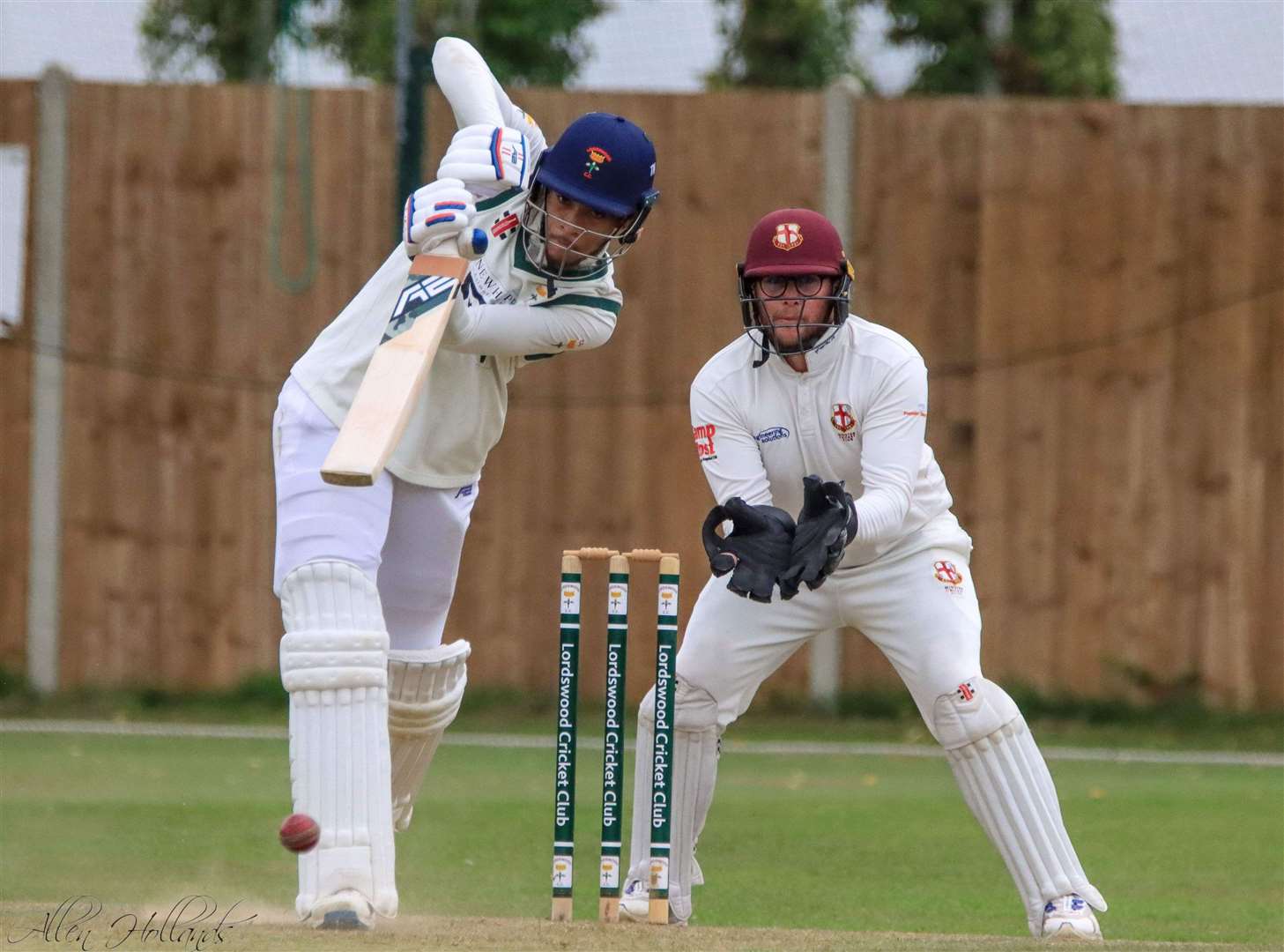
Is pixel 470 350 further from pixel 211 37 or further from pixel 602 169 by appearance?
pixel 211 37

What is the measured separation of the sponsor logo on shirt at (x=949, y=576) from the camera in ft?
15.3

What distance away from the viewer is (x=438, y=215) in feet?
13.6

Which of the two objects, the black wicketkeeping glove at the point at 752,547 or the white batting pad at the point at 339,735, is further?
the black wicketkeeping glove at the point at 752,547

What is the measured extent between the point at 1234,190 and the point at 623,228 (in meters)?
5.25

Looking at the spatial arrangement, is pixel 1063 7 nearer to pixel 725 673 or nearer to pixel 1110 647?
pixel 1110 647

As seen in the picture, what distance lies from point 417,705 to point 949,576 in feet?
4.48

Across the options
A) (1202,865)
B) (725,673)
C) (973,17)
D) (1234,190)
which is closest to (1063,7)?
(973,17)

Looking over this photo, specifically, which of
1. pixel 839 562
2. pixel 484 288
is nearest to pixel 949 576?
pixel 839 562

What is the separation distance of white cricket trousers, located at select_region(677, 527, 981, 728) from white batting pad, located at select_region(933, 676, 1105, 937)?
2.7 inches

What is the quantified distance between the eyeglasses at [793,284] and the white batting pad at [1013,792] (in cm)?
98

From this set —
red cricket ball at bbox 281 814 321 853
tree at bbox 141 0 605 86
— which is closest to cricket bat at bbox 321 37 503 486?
red cricket ball at bbox 281 814 321 853

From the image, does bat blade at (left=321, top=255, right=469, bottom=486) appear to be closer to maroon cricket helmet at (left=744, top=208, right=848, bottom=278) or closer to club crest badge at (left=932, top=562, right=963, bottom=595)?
maroon cricket helmet at (left=744, top=208, right=848, bottom=278)

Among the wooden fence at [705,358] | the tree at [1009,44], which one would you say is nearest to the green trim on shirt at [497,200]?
the wooden fence at [705,358]

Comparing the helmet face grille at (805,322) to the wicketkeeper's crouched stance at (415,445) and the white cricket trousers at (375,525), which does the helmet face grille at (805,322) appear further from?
the white cricket trousers at (375,525)
